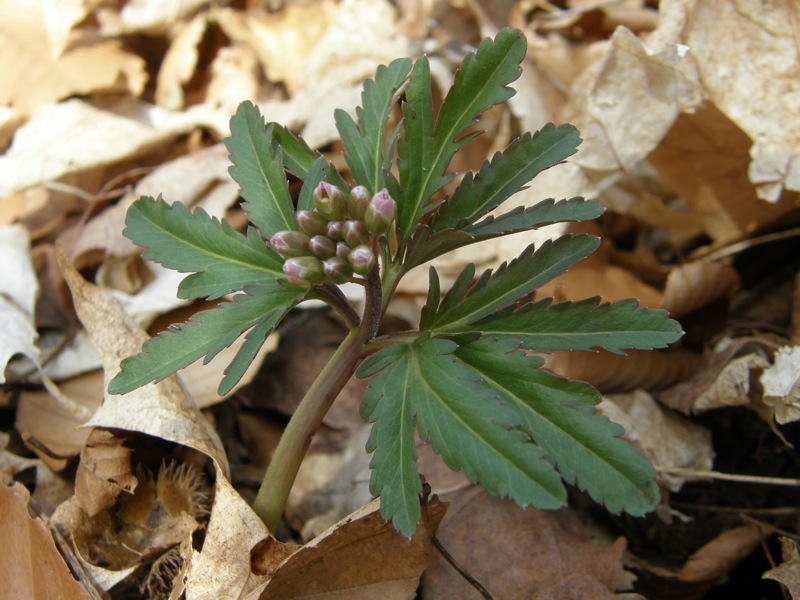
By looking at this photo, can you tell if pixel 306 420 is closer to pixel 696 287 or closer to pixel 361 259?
pixel 361 259

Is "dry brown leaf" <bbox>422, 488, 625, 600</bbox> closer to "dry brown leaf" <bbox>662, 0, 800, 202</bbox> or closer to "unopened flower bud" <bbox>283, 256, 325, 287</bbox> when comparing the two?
"unopened flower bud" <bbox>283, 256, 325, 287</bbox>

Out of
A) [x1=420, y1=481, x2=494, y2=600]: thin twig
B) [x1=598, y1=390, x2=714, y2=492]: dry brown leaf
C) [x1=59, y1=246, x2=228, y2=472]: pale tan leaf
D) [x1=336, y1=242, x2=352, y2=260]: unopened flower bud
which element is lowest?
[x1=598, y1=390, x2=714, y2=492]: dry brown leaf

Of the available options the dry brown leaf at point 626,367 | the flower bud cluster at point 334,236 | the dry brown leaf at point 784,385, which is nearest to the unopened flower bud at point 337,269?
the flower bud cluster at point 334,236

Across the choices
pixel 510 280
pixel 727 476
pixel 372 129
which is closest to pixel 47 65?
pixel 372 129

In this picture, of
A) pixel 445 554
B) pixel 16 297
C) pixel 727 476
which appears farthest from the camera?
pixel 16 297

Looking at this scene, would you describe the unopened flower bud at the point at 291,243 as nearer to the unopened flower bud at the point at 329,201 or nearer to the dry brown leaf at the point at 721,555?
the unopened flower bud at the point at 329,201

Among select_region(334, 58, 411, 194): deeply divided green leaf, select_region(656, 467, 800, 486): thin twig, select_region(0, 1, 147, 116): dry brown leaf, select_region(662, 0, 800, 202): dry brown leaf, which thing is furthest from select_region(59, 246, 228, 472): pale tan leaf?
select_region(662, 0, 800, 202): dry brown leaf
